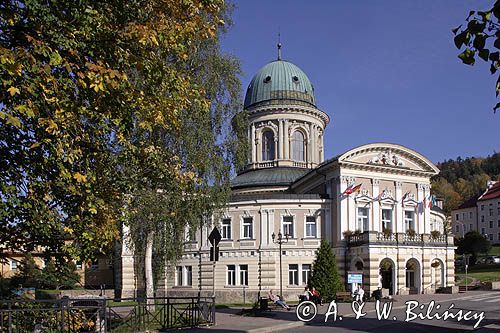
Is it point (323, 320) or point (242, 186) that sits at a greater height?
point (242, 186)

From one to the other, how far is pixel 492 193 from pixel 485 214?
450cm

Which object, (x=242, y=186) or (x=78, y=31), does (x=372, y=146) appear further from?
(x=78, y=31)

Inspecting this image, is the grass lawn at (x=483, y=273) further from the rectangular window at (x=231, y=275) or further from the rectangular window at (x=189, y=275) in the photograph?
the rectangular window at (x=189, y=275)

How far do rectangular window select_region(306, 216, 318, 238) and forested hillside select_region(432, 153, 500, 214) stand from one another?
3451 inches

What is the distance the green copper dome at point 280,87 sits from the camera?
189 feet

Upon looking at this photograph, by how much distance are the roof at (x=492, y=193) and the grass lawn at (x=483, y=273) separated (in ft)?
136

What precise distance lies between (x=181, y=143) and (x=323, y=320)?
34.5 feet

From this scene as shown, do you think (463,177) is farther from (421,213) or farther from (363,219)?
(363,219)

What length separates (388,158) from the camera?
46.9 metres

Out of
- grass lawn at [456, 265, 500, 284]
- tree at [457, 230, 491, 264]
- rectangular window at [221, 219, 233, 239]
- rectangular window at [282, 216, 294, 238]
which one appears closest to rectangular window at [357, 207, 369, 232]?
rectangular window at [282, 216, 294, 238]

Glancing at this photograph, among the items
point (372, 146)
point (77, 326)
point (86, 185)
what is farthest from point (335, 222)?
point (86, 185)

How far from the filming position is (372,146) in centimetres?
4591

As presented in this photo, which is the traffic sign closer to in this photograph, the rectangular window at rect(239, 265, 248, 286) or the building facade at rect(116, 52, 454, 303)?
the building facade at rect(116, 52, 454, 303)

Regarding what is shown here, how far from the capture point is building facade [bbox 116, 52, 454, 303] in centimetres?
4397
